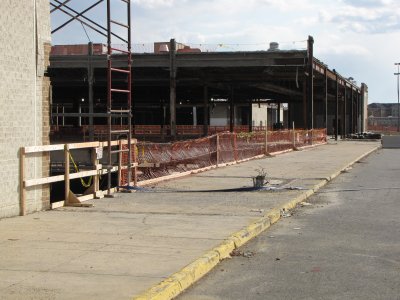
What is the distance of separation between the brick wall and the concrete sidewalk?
0.55 m

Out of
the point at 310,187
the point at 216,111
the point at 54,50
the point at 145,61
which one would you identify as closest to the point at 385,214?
the point at 310,187

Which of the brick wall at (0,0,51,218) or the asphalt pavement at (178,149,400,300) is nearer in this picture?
the asphalt pavement at (178,149,400,300)

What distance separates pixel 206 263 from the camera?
688cm

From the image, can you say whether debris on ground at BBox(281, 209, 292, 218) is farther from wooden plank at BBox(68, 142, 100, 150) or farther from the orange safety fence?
the orange safety fence

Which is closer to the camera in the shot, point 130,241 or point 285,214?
point 130,241

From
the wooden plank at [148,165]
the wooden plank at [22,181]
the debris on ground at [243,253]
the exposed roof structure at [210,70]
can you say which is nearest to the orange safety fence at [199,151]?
the wooden plank at [148,165]

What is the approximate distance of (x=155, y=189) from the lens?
14.2 meters

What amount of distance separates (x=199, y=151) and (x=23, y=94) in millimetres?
10959

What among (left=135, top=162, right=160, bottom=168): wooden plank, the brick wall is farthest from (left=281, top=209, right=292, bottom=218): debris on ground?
(left=135, top=162, right=160, bottom=168): wooden plank

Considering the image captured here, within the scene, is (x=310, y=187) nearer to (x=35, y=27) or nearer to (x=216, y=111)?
(x=35, y=27)

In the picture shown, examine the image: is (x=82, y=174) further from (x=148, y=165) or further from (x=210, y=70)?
(x=210, y=70)

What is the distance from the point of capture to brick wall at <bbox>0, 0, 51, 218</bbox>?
31.2ft

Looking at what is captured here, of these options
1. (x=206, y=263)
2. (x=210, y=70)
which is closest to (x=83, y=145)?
(x=206, y=263)

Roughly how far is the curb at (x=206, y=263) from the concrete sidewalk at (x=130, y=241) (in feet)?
0.04
